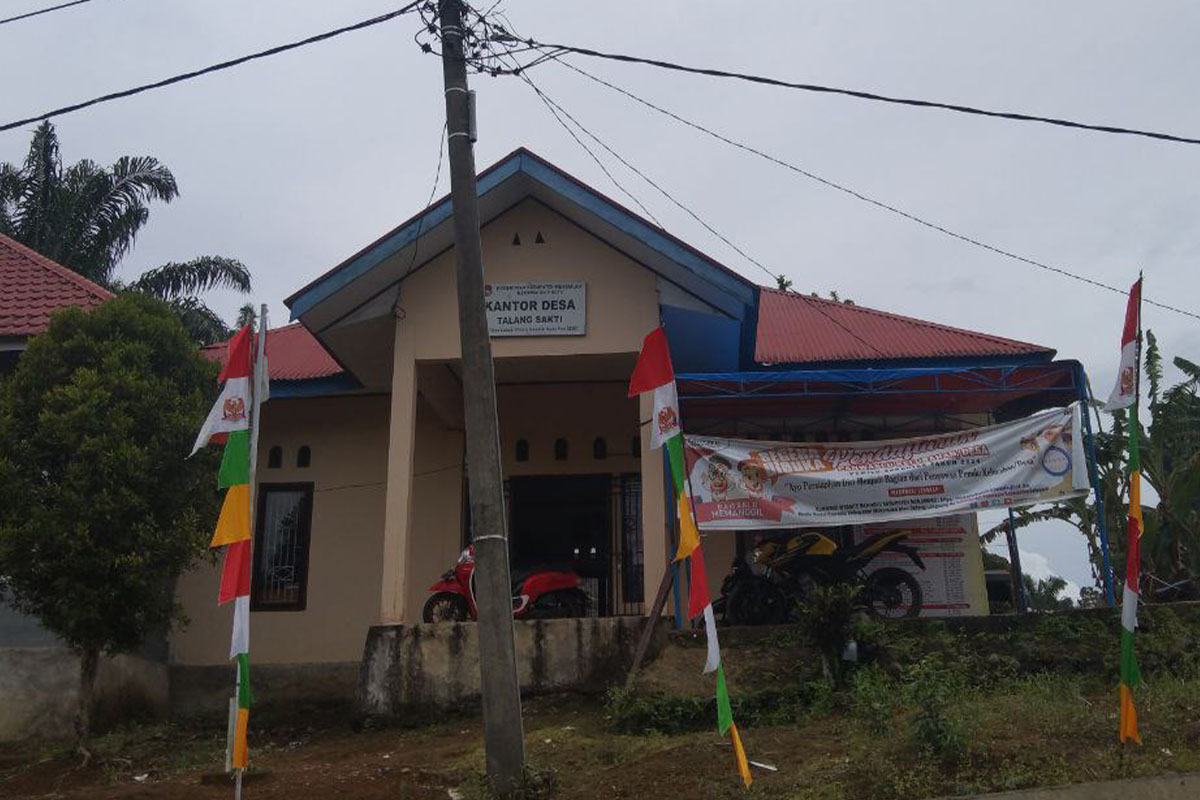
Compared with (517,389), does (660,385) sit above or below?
below

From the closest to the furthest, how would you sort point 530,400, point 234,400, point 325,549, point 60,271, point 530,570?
point 234,400
point 530,570
point 60,271
point 325,549
point 530,400

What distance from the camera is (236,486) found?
7.89 meters

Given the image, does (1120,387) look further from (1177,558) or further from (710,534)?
(1177,558)

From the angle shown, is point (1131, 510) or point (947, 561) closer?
point (1131, 510)

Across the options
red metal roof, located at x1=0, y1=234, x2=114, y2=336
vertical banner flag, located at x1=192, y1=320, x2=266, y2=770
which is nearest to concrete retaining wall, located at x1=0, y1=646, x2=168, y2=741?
red metal roof, located at x1=0, y1=234, x2=114, y2=336

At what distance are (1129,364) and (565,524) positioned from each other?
8.04 meters

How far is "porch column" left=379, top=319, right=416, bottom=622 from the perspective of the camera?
10906mm

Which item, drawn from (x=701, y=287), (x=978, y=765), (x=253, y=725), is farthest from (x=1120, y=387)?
A: (x=253, y=725)

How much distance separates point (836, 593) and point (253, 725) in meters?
6.38

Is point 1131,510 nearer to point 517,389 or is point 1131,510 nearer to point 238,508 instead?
point 238,508

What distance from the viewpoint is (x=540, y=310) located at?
12.0 m

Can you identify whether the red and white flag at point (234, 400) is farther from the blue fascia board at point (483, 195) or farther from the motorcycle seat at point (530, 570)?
the motorcycle seat at point (530, 570)

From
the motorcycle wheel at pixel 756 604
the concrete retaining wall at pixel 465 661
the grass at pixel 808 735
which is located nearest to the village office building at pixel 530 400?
the concrete retaining wall at pixel 465 661

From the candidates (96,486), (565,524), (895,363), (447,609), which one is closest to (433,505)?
(565,524)
